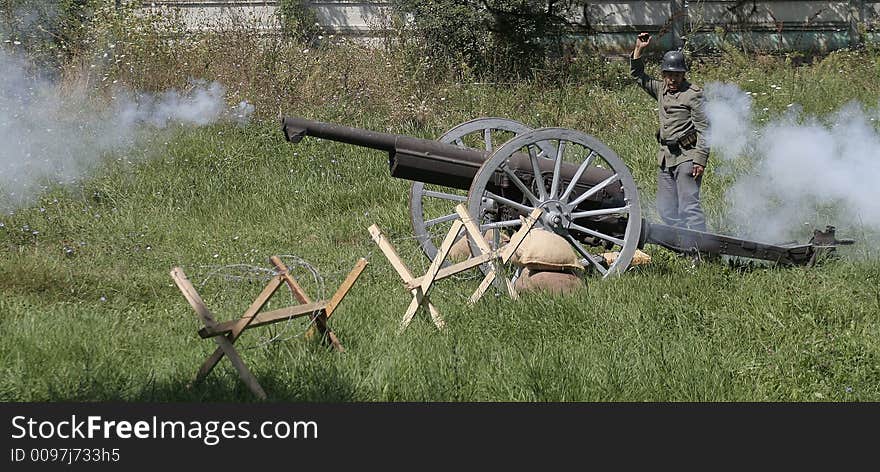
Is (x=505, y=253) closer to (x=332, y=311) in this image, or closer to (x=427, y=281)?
(x=427, y=281)

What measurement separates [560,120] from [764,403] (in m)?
8.22

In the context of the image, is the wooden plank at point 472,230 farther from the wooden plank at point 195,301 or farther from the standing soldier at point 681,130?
the standing soldier at point 681,130

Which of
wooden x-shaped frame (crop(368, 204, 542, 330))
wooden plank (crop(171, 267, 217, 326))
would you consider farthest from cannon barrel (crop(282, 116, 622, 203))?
wooden plank (crop(171, 267, 217, 326))

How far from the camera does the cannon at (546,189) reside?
7.66 m

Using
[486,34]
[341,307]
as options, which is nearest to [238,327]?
[341,307]

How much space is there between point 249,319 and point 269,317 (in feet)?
0.62

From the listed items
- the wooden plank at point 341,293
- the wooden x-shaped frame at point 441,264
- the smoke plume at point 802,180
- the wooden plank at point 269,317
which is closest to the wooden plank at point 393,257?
the wooden x-shaped frame at point 441,264

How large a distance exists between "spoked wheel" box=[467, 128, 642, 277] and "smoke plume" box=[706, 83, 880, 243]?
1.42 m

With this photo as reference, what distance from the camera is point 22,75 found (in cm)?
1171

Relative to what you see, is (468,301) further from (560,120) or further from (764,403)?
(560,120)

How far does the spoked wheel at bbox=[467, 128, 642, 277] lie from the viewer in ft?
25.2

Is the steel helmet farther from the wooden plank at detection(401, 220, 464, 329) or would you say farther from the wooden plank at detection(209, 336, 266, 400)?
the wooden plank at detection(209, 336, 266, 400)

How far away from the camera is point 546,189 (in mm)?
8062

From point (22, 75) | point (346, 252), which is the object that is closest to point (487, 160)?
point (346, 252)
